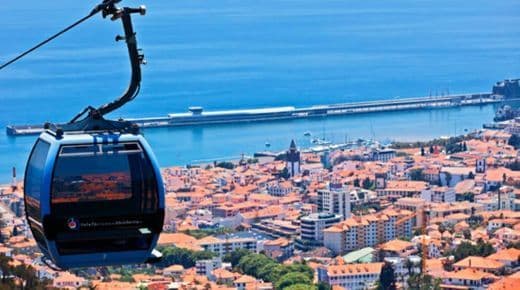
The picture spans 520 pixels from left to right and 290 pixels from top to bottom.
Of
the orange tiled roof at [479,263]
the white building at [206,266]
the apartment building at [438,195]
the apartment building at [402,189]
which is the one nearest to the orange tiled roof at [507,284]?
the orange tiled roof at [479,263]

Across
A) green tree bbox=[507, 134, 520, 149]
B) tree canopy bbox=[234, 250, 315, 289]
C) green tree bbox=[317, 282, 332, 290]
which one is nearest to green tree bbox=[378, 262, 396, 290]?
green tree bbox=[317, 282, 332, 290]

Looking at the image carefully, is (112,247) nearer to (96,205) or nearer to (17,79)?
(96,205)

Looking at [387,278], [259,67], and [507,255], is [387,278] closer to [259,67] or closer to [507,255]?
[507,255]

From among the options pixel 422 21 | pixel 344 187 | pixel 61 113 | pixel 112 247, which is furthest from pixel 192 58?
pixel 112 247

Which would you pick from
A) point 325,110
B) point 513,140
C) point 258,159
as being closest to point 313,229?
point 258,159

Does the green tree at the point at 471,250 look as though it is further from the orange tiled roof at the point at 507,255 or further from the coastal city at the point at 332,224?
the orange tiled roof at the point at 507,255

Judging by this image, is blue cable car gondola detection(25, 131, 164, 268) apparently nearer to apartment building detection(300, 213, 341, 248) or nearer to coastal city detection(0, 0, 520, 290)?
coastal city detection(0, 0, 520, 290)
